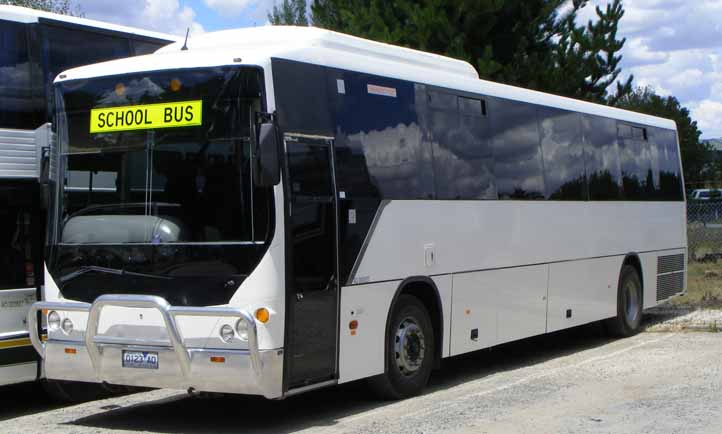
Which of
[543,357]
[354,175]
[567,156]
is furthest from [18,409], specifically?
[567,156]

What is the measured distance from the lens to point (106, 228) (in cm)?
934

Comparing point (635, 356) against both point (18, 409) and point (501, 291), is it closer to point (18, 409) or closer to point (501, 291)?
point (501, 291)

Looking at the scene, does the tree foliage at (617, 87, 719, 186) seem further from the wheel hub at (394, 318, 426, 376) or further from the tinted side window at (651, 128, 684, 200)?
the wheel hub at (394, 318, 426, 376)

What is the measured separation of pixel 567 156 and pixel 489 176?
8.15 feet

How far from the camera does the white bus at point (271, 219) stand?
8695mm

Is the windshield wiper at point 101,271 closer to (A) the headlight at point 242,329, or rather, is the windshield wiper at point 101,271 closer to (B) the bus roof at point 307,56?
(A) the headlight at point 242,329

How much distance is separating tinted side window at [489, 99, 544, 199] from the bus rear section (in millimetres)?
4683

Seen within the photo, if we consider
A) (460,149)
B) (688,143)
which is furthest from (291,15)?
(688,143)

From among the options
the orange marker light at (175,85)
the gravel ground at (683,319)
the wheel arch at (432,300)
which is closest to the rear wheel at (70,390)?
the wheel arch at (432,300)

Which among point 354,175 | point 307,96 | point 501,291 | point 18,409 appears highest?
point 307,96

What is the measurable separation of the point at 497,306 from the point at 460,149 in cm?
197

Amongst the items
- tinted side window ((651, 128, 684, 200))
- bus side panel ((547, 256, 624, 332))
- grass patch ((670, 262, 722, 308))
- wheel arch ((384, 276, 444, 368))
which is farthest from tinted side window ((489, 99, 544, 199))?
grass patch ((670, 262, 722, 308))

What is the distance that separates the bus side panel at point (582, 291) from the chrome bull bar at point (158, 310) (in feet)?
20.7

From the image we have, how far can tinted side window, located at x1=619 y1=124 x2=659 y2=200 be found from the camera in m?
→ 16.5
